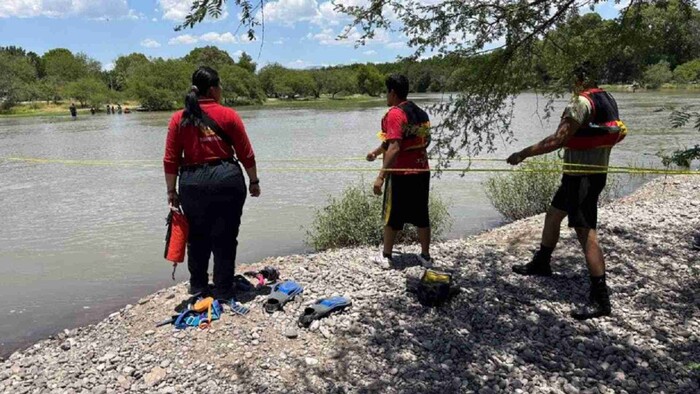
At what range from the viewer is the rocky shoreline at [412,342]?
3881 mm

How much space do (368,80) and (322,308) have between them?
4559 inches

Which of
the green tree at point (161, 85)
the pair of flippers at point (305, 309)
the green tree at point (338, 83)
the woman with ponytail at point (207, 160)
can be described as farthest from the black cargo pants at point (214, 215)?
the green tree at point (338, 83)

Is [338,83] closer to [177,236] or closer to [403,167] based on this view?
[403,167]

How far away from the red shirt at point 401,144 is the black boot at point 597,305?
1894 mm

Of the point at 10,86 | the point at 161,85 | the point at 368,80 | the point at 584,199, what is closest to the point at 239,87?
the point at 161,85

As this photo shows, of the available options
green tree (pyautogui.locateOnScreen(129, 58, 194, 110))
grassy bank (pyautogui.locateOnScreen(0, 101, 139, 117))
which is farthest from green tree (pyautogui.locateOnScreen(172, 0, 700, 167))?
grassy bank (pyautogui.locateOnScreen(0, 101, 139, 117))

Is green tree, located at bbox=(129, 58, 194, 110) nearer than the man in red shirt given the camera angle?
No

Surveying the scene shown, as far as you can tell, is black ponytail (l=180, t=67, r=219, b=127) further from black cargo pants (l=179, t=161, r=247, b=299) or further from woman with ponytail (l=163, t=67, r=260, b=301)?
black cargo pants (l=179, t=161, r=247, b=299)

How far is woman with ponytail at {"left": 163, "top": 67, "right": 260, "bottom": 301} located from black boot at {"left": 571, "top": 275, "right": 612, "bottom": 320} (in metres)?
3.03

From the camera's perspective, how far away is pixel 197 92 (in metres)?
4.89

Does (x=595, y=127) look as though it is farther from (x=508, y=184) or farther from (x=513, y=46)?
(x=508, y=184)

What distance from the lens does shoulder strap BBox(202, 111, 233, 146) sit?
189 inches

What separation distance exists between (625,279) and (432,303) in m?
2.07

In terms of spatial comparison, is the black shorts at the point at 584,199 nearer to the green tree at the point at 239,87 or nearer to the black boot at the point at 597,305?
the black boot at the point at 597,305
